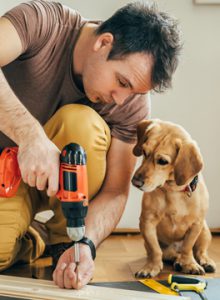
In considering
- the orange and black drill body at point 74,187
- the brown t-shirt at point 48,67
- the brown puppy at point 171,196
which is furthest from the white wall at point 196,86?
the orange and black drill body at point 74,187

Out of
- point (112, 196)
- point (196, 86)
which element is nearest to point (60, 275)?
point (112, 196)

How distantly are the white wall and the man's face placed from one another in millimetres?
927

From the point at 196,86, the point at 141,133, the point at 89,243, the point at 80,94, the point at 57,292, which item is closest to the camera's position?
the point at 57,292

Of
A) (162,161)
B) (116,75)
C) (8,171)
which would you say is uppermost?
(116,75)

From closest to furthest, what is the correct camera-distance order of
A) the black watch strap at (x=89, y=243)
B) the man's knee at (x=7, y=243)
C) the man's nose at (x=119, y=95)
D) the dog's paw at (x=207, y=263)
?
the black watch strap at (x=89, y=243) → the man's nose at (x=119, y=95) → the man's knee at (x=7, y=243) → the dog's paw at (x=207, y=263)

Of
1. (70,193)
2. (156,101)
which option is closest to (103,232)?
(70,193)

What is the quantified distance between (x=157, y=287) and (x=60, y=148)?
569mm

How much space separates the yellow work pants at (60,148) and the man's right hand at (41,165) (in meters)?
0.45

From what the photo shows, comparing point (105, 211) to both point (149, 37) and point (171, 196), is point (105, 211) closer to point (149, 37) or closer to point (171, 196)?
point (171, 196)

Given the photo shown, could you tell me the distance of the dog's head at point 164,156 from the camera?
6.23 feet

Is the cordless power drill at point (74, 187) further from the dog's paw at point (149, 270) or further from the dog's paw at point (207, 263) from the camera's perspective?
the dog's paw at point (207, 263)

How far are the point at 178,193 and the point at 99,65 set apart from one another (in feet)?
2.08

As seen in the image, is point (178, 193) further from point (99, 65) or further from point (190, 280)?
point (99, 65)

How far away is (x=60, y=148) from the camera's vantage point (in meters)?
1.80
